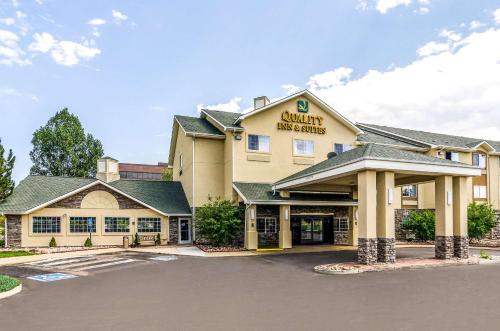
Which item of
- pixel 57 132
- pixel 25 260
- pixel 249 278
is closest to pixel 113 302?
pixel 249 278

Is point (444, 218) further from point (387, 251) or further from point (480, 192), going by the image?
point (480, 192)

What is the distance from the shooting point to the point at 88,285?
42.5 ft

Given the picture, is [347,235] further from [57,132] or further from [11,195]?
[57,132]

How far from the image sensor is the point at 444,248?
60.7 feet


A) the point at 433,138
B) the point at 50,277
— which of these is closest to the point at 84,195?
the point at 50,277

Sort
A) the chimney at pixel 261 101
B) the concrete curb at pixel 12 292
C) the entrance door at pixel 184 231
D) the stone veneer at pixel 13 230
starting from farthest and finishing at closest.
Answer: the chimney at pixel 261 101
the entrance door at pixel 184 231
the stone veneer at pixel 13 230
the concrete curb at pixel 12 292

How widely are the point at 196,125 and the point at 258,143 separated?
17.5 ft

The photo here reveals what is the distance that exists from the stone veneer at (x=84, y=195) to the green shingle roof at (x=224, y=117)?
8.41m

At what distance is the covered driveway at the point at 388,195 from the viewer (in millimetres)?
16922

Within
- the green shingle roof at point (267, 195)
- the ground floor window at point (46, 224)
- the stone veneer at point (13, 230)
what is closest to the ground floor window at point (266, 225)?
the green shingle roof at point (267, 195)

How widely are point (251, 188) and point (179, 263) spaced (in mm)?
8616

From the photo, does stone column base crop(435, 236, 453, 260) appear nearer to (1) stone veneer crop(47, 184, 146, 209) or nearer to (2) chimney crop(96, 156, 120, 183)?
(1) stone veneer crop(47, 184, 146, 209)

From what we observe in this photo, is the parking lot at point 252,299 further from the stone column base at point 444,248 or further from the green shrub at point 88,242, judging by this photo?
the green shrub at point 88,242

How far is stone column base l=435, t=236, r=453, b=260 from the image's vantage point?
18469 mm
